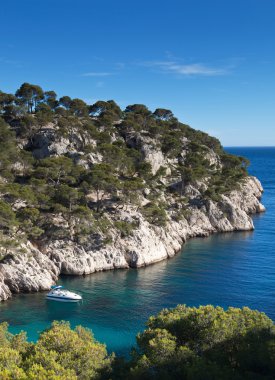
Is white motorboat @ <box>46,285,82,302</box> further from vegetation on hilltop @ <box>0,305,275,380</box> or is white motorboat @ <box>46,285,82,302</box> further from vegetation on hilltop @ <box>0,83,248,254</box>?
vegetation on hilltop @ <box>0,305,275,380</box>

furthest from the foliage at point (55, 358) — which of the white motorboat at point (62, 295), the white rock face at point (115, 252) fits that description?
the white rock face at point (115, 252)

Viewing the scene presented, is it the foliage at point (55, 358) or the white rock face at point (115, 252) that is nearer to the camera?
Result: the foliage at point (55, 358)

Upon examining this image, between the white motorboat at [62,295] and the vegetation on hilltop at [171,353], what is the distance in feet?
62.8

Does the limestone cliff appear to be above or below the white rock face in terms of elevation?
above

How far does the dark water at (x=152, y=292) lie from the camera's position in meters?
41.0

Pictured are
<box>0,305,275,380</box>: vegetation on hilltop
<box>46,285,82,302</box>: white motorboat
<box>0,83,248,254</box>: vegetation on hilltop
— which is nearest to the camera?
<box>0,305,275,380</box>: vegetation on hilltop

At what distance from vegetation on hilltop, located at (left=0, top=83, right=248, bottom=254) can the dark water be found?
29.0 feet

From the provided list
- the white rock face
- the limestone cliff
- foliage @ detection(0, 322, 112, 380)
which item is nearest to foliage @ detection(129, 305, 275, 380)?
foliage @ detection(0, 322, 112, 380)

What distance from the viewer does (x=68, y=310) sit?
4500cm

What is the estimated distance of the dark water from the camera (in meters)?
41.0

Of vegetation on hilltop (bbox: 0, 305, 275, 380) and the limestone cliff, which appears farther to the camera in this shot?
the limestone cliff

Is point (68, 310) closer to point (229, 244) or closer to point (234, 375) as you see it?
point (234, 375)

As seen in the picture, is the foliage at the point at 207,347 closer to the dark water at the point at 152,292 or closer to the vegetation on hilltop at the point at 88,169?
the dark water at the point at 152,292

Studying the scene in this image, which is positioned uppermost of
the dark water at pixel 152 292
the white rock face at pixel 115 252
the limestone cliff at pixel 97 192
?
the limestone cliff at pixel 97 192
